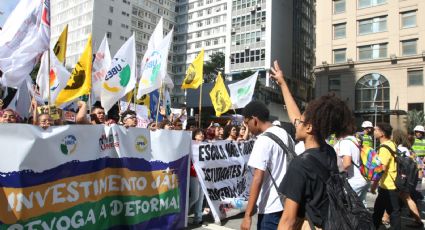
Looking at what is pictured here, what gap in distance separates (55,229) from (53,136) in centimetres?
95

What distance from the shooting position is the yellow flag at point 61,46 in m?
7.78

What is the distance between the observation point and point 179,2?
98562 millimetres

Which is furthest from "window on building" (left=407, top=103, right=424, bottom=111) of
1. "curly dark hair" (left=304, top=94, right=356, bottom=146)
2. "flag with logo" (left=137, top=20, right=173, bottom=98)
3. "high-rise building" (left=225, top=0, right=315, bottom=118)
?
"curly dark hair" (left=304, top=94, right=356, bottom=146)

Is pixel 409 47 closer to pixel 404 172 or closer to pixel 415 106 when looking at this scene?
pixel 415 106

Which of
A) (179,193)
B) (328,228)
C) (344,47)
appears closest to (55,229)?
(179,193)

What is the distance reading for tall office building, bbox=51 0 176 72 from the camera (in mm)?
79500

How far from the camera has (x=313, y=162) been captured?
2.30 metres

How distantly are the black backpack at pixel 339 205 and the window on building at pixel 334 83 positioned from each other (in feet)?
152

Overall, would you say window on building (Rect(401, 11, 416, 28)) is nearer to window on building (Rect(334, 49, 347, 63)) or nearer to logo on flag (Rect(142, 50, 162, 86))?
window on building (Rect(334, 49, 347, 63))

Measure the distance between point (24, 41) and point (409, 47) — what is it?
1743 inches

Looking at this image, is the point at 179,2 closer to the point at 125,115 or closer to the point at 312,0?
the point at 312,0

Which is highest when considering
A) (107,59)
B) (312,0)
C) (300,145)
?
(312,0)

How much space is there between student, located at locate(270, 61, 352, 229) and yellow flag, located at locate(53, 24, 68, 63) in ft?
20.8

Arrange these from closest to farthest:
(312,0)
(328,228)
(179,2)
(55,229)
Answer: (328,228)
(55,229)
(312,0)
(179,2)
